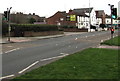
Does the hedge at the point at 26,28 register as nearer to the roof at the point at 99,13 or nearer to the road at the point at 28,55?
the road at the point at 28,55

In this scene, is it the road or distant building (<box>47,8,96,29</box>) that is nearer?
the road

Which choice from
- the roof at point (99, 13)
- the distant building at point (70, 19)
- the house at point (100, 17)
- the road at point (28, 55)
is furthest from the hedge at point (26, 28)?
the roof at point (99, 13)

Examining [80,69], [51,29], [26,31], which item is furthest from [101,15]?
[80,69]

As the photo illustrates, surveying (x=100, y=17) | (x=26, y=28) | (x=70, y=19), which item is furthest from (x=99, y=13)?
(x=26, y=28)

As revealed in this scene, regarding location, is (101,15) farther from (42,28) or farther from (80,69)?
(80,69)

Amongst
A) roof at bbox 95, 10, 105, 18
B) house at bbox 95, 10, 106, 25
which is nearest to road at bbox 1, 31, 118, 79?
house at bbox 95, 10, 106, 25

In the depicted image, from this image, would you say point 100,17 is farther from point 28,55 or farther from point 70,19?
point 28,55

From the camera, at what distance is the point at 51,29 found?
49.2m

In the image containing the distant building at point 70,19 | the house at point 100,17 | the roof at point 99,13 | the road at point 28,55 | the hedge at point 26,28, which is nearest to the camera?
the road at point 28,55

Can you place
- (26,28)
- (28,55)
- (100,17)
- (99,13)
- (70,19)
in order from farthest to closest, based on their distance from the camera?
(99,13) → (100,17) → (70,19) → (26,28) → (28,55)

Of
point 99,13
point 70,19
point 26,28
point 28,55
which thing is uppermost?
point 99,13

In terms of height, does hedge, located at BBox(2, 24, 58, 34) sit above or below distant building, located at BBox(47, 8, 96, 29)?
below

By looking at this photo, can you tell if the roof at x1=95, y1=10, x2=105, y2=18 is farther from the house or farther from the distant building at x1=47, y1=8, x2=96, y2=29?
the distant building at x1=47, y1=8, x2=96, y2=29

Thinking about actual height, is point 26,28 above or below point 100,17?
below
